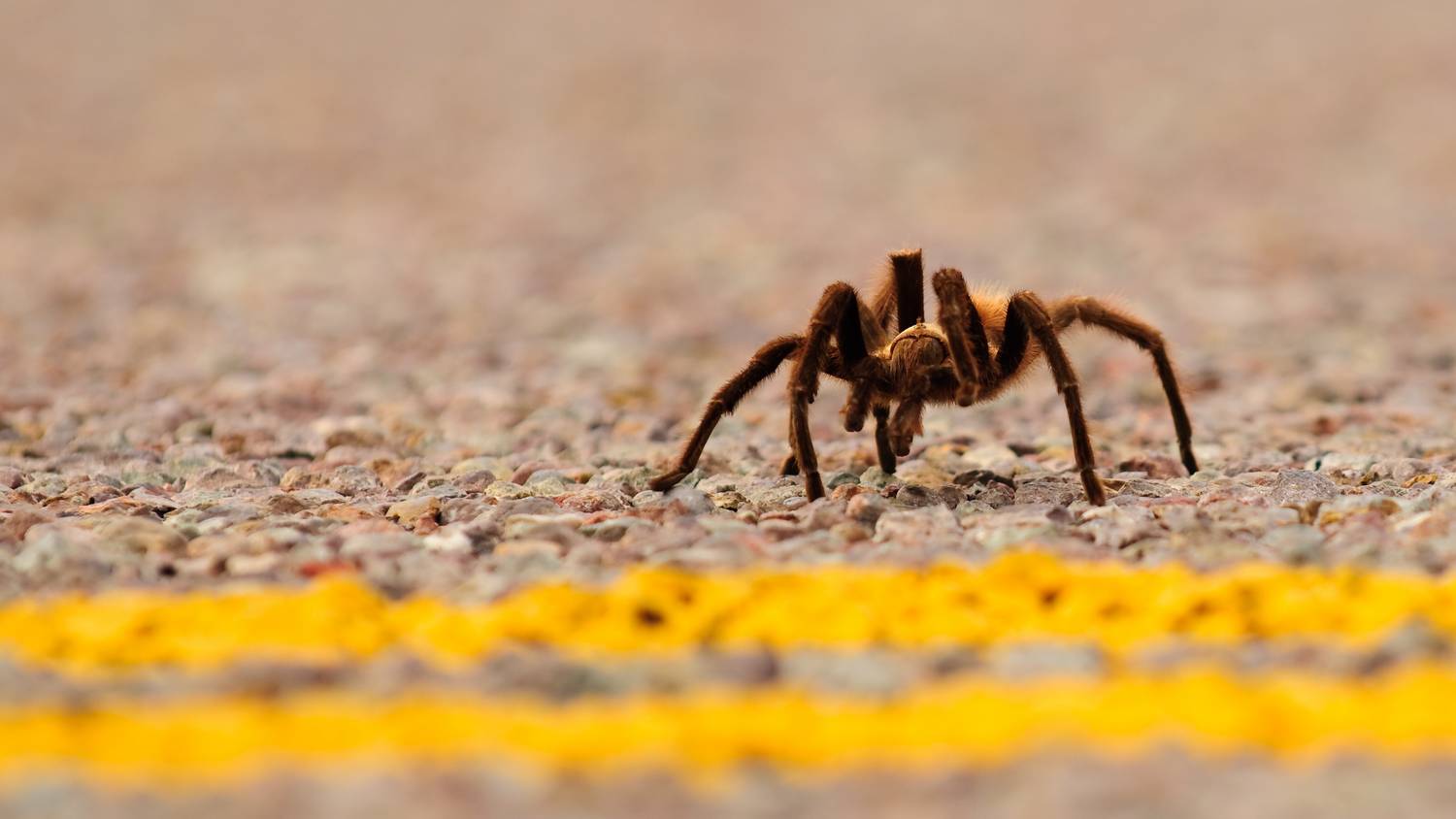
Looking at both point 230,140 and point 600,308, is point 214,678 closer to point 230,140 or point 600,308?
point 600,308

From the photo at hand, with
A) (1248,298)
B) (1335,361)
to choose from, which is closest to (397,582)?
(1335,361)

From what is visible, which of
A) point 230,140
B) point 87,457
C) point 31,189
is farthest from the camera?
point 230,140

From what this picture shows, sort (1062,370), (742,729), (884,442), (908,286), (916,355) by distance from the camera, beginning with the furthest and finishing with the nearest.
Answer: (884,442), (908,286), (916,355), (1062,370), (742,729)

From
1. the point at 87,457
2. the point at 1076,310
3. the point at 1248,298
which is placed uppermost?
the point at 1248,298

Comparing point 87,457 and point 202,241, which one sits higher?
point 202,241

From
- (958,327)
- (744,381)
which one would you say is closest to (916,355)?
(958,327)

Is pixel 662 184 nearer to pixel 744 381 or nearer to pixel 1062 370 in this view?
pixel 744 381
